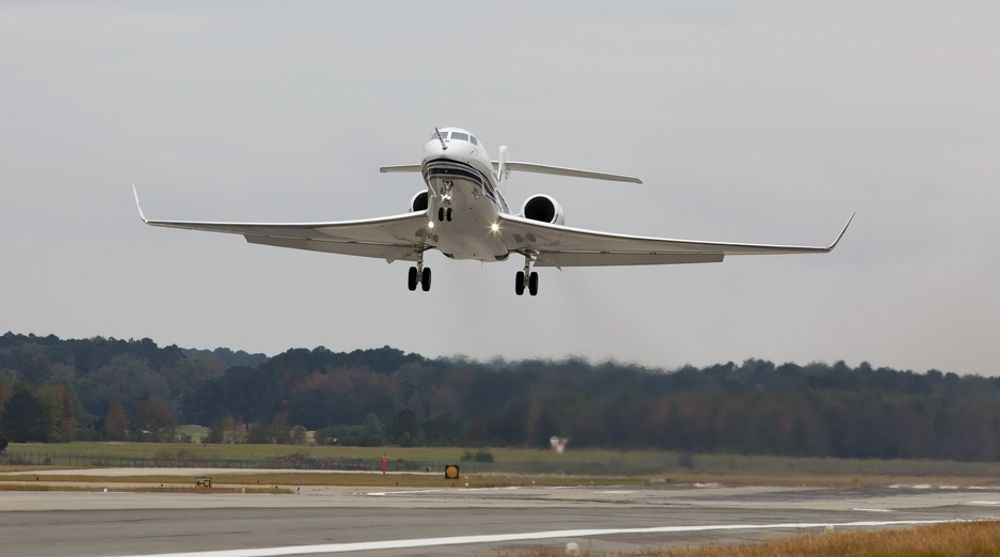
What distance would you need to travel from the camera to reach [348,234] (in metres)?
39.6

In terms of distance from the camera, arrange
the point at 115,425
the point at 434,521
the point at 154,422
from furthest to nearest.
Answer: the point at 154,422, the point at 115,425, the point at 434,521

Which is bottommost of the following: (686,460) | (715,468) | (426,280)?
(715,468)

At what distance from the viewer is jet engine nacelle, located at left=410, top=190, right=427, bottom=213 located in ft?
129

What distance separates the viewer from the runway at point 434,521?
21141 mm

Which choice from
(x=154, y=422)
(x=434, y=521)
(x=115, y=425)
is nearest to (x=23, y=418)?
(x=115, y=425)

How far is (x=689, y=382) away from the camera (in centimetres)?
4278

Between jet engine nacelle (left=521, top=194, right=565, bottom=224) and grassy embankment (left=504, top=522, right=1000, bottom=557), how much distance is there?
17.4 metres

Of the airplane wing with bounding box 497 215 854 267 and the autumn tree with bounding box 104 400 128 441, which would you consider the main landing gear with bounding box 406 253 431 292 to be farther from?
the autumn tree with bounding box 104 400 128 441

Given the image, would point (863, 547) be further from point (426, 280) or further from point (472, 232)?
point (426, 280)

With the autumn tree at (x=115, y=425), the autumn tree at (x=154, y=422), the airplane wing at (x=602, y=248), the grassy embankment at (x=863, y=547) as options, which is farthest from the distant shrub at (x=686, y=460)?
the autumn tree at (x=154, y=422)

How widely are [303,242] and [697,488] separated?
690 inches

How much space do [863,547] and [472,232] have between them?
54.9ft

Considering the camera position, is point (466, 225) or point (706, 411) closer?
point (466, 225)

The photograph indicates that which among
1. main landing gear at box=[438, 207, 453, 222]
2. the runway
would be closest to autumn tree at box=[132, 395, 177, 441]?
the runway
